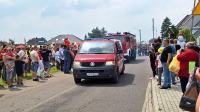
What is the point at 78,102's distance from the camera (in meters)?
13.0

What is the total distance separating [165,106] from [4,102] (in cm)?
508

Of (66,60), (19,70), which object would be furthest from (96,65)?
(66,60)

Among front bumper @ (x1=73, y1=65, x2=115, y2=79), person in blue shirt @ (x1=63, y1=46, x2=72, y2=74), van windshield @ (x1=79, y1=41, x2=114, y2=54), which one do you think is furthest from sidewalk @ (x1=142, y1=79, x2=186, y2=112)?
person in blue shirt @ (x1=63, y1=46, x2=72, y2=74)

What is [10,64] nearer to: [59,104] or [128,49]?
[59,104]

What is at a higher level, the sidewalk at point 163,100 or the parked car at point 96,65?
the parked car at point 96,65

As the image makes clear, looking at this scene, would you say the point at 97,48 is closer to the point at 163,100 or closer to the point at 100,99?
the point at 100,99

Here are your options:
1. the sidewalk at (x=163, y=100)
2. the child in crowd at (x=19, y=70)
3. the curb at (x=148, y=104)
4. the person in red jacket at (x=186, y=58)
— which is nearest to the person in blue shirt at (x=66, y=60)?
the child in crowd at (x=19, y=70)

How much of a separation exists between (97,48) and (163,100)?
7514 mm

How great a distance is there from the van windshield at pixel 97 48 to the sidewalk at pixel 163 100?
407 centimetres

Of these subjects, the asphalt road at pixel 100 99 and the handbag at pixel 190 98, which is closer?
the handbag at pixel 190 98

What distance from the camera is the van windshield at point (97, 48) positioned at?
1914cm

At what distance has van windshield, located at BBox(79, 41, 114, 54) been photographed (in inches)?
754

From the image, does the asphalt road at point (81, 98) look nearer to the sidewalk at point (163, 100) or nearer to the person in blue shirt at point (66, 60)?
the sidewalk at point (163, 100)

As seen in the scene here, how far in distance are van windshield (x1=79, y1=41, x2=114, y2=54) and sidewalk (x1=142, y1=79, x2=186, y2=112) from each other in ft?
13.3
